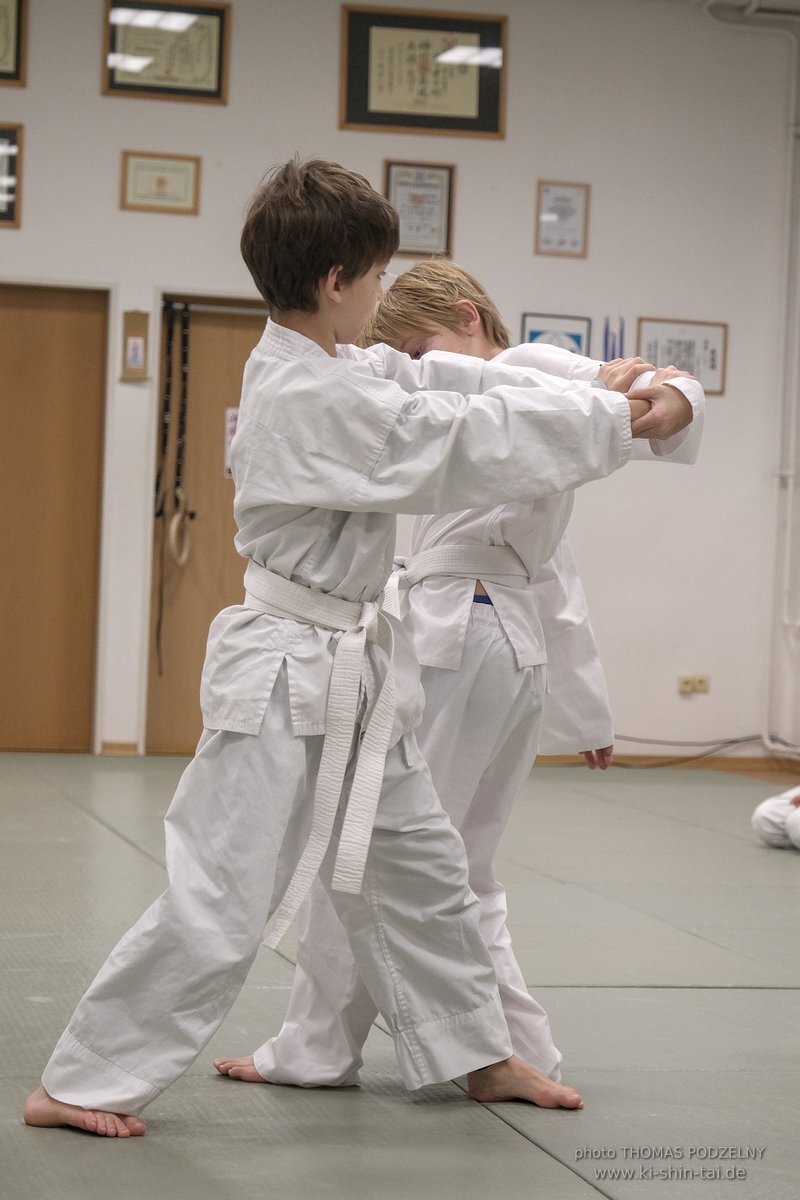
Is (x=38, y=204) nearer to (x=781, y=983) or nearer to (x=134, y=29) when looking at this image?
(x=134, y=29)

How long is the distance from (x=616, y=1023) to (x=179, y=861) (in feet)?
3.50

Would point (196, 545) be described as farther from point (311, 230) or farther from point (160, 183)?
point (311, 230)

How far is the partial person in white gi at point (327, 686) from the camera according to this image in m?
1.79

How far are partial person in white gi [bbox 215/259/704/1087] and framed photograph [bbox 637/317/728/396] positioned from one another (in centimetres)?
494

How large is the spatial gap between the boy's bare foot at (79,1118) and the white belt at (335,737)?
28cm

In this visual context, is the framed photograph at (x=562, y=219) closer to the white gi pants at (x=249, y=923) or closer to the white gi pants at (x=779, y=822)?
the white gi pants at (x=779, y=822)

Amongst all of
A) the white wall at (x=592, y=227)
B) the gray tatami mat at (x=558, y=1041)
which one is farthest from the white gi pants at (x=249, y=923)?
the white wall at (x=592, y=227)

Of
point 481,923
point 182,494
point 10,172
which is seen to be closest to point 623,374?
point 481,923

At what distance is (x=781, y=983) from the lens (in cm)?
295

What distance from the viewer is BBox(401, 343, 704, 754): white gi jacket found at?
2.10 m

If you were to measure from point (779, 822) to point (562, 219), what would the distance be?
3.38m

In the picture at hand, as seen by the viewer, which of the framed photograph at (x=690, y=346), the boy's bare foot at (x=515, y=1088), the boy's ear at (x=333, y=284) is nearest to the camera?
the boy's ear at (x=333, y=284)

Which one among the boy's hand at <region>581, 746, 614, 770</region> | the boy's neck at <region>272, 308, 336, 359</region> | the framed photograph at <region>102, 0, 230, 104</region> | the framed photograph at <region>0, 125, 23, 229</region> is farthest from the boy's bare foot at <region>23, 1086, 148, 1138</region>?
the framed photograph at <region>102, 0, 230, 104</region>

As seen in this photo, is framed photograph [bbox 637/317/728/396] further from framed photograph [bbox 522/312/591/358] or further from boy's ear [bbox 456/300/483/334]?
boy's ear [bbox 456/300/483/334]
